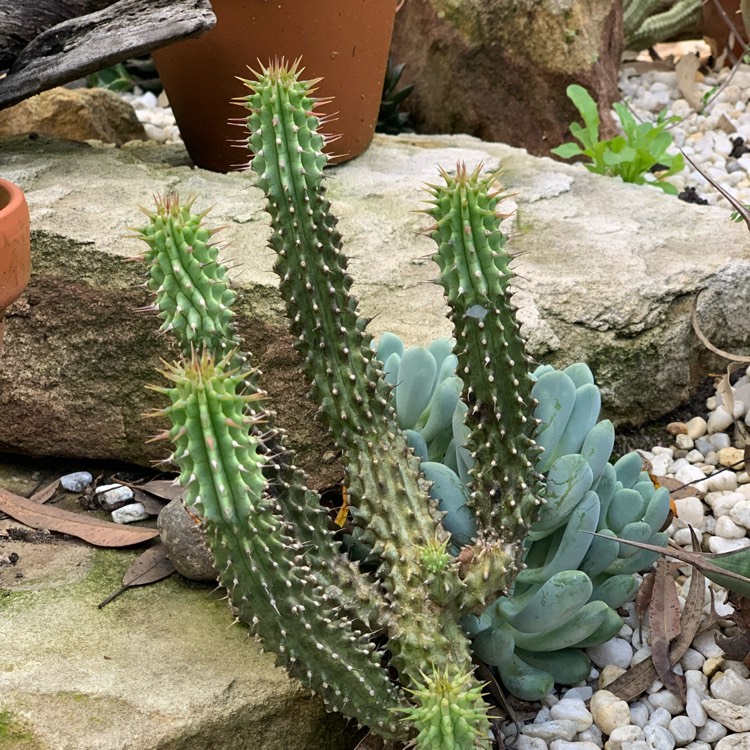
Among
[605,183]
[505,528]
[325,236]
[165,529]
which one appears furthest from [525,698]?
[605,183]

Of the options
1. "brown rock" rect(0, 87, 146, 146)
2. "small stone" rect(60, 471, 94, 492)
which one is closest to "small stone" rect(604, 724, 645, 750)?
"small stone" rect(60, 471, 94, 492)

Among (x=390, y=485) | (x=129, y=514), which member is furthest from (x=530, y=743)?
(x=129, y=514)

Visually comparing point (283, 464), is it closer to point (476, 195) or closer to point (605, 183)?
point (476, 195)

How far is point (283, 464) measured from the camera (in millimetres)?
1703

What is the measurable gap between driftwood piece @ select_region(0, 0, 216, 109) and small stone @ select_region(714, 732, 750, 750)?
7.62ft

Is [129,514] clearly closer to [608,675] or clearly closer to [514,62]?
[608,675]

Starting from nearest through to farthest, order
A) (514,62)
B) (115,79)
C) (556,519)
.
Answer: (556,519)
(514,62)
(115,79)

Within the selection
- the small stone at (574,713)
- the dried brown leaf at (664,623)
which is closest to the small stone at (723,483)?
the dried brown leaf at (664,623)

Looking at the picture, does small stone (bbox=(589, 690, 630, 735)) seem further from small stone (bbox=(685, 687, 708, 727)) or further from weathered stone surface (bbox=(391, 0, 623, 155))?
weathered stone surface (bbox=(391, 0, 623, 155))

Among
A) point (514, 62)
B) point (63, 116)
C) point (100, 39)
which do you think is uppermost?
point (100, 39)

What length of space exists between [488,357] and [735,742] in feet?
2.71

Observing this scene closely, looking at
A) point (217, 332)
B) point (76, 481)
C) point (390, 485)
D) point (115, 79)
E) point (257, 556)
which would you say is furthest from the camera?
point (115, 79)

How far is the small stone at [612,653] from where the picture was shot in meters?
2.00

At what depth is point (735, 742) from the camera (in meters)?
1.79
